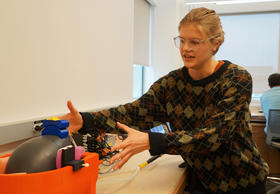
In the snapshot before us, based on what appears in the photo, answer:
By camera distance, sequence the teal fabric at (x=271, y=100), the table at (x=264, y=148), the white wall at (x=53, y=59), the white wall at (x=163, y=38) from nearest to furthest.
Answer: the white wall at (x=53, y=59) < the teal fabric at (x=271, y=100) < the table at (x=264, y=148) < the white wall at (x=163, y=38)

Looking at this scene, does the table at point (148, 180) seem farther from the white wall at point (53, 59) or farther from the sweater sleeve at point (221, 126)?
the white wall at point (53, 59)

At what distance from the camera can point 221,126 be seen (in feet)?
3.13

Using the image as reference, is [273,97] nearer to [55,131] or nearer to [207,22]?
[207,22]

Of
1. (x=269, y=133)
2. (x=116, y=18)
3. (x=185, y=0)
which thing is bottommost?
(x=269, y=133)

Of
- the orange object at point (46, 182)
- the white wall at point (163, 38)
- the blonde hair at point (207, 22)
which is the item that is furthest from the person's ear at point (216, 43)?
the white wall at point (163, 38)

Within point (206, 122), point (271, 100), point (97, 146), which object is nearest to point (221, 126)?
point (206, 122)

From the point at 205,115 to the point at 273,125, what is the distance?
224cm

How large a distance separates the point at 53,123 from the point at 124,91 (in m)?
1.57

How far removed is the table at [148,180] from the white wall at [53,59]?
0.40m

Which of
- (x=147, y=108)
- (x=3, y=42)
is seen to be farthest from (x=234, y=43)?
(x=3, y=42)

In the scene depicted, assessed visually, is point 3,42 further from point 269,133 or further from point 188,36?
point 269,133

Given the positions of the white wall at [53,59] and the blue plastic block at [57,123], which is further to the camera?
the white wall at [53,59]

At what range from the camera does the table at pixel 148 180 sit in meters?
1.01

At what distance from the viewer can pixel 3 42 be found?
3.28ft
